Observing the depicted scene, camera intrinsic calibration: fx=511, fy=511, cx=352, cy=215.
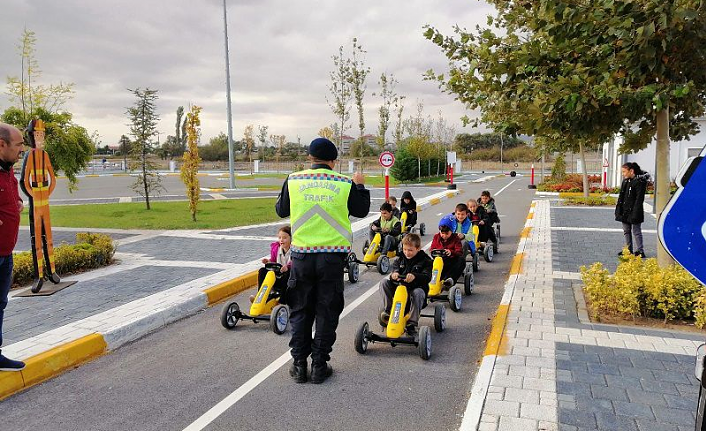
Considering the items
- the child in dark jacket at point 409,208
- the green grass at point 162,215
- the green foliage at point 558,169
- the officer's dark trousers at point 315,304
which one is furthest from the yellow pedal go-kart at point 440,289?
the green foliage at point 558,169

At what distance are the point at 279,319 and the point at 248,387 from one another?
143 centimetres

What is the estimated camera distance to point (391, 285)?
5555 mm

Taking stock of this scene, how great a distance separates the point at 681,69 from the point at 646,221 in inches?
397

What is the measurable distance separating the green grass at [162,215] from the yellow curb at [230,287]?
6.17 meters

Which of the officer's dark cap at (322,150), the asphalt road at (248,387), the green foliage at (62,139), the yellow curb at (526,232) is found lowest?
the asphalt road at (248,387)

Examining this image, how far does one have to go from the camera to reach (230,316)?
598 centimetres

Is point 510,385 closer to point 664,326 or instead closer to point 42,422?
point 664,326

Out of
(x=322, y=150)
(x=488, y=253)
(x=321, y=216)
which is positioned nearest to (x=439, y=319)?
(x=321, y=216)

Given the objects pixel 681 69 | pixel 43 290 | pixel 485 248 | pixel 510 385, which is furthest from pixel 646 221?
pixel 43 290

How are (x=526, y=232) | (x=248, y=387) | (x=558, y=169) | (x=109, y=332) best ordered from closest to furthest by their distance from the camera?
(x=248, y=387) < (x=109, y=332) < (x=526, y=232) < (x=558, y=169)

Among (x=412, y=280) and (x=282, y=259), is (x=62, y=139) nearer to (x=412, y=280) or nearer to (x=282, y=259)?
(x=282, y=259)

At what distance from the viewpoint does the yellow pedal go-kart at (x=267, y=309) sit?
579 cm

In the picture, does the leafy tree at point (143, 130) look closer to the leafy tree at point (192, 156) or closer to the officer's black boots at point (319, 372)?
the leafy tree at point (192, 156)

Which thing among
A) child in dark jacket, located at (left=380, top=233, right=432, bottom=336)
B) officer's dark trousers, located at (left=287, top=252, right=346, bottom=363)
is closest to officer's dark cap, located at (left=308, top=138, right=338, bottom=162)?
officer's dark trousers, located at (left=287, top=252, right=346, bottom=363)
